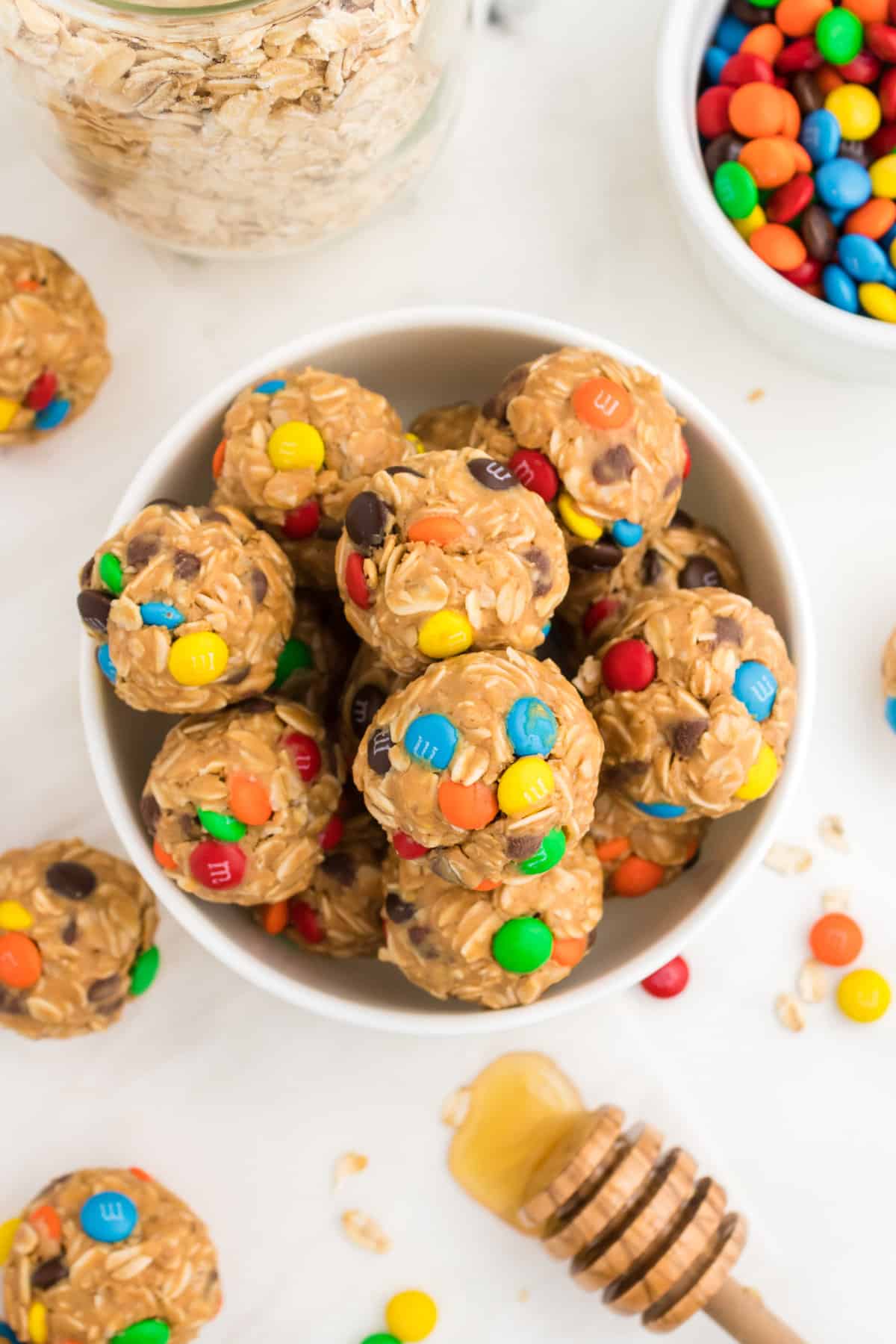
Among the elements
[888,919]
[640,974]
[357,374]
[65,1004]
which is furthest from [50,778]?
[888,919]

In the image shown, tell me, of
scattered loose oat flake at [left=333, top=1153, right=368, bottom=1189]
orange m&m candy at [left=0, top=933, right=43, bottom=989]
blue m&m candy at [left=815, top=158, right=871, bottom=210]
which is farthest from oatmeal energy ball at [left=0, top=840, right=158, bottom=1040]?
blue m&m candy at [left=815, top=158, right=871, bottom=210]

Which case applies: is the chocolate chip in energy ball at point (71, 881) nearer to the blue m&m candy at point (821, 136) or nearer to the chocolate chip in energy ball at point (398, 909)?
the chocolate chip in energy ball at point (398, 909)

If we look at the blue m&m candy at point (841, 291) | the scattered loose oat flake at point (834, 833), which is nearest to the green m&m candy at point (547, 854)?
the scattered loose oat flake at point (834, 833)

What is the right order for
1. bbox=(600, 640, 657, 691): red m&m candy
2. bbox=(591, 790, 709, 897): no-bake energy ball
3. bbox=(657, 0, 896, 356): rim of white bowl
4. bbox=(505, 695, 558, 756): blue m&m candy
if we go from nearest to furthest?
bbox=(505, 695, 558, 756): blue m&m candy
bbox=(600, 640, 657, 691): red m&m candy
bbox=(591, 790, 709, 897): no-bake energy ball
bbox=(657, 0, 896, 356): rim of white bowl

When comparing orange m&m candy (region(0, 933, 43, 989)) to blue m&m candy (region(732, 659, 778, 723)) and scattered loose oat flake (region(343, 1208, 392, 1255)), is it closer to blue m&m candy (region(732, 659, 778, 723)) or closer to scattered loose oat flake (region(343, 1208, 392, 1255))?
scattered loose oat flake (region(343, 1208, 392, 1255))

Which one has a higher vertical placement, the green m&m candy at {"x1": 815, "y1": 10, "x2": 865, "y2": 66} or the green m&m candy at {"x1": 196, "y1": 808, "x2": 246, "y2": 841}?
the green m&m candy at {"x1": 815, "y1": 10, "x2": 865, "y2": 66}

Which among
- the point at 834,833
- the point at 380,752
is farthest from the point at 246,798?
the point at 834,833
